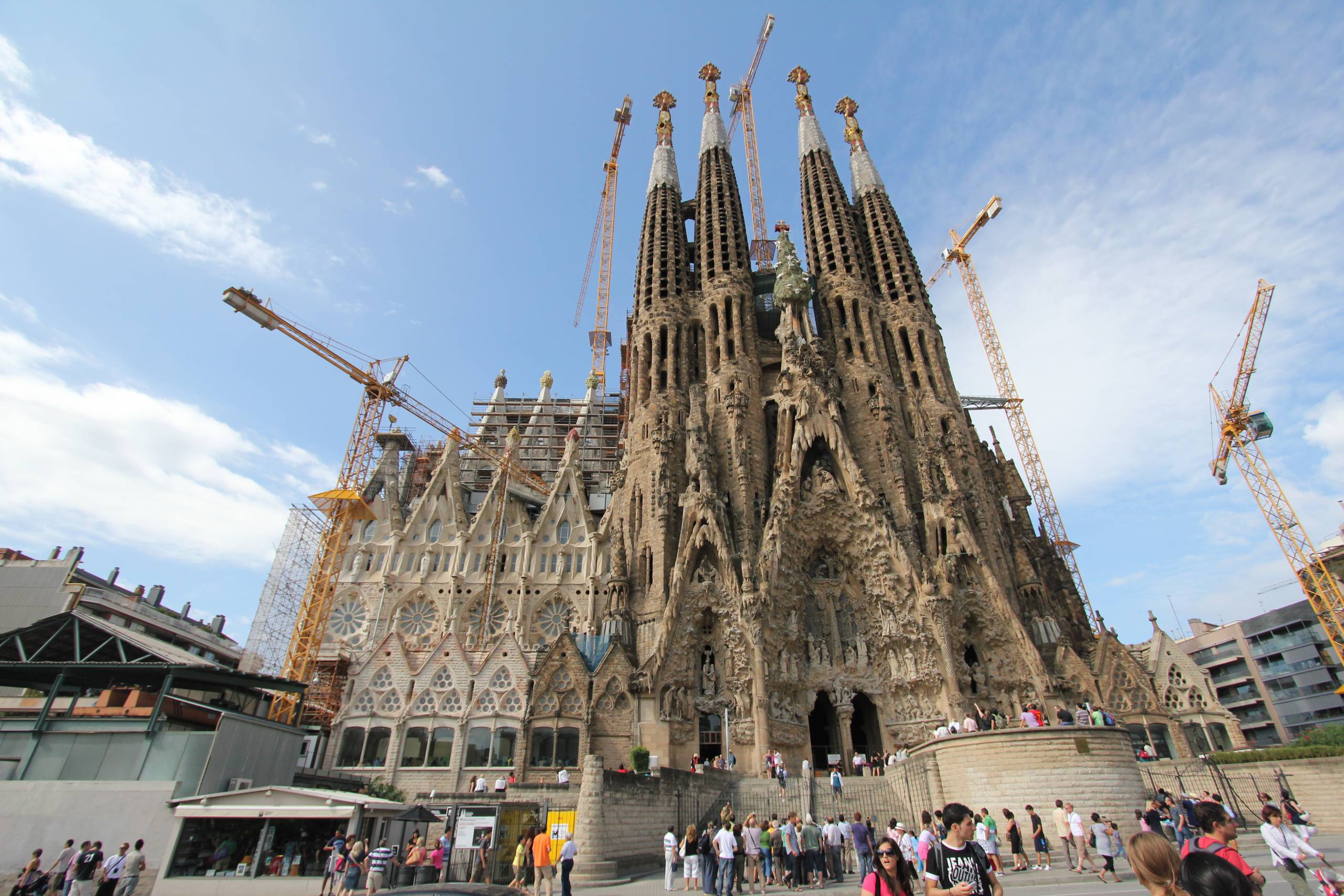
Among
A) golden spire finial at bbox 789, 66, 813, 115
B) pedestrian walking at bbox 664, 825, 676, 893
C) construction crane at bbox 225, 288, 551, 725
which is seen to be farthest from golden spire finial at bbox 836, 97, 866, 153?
pedestrian walking at bbox 664, 825, 676, 893

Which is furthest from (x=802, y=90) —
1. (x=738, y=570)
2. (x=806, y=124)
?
(x=738, y=570)

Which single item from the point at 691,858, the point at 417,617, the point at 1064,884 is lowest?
the point at 1064,884

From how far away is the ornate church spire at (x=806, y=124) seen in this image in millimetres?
54531

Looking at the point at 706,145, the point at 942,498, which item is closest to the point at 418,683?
the point at 942,498

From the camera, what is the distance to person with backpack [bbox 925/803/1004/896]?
15.1ft

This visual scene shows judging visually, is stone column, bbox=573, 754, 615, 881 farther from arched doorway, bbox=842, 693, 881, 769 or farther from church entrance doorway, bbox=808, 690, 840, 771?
arched doorway, bbox=842, 693, 881, 769

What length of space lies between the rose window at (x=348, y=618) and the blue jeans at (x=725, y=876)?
31.0m

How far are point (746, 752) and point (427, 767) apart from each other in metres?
13.3

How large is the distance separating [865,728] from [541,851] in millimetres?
25391

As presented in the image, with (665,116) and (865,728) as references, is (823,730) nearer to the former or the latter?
(865,728)

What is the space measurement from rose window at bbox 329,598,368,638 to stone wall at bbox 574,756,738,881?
2414cm

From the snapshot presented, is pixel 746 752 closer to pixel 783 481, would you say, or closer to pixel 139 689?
pixel 783 481

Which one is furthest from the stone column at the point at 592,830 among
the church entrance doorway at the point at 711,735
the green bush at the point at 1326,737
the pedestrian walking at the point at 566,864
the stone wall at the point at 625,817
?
the green bush at the point at 1326,737

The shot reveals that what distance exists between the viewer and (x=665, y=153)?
53625 millimetres
